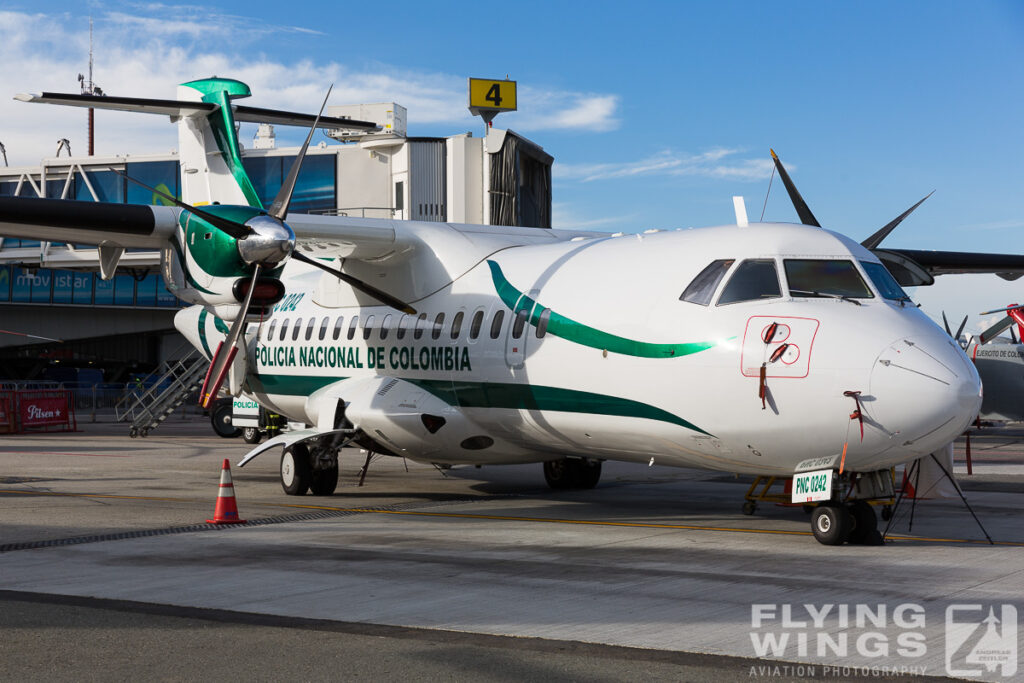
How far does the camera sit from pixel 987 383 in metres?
29.5

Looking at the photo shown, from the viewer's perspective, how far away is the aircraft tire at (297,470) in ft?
50.2

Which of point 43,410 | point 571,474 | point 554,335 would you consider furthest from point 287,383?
point 43,410

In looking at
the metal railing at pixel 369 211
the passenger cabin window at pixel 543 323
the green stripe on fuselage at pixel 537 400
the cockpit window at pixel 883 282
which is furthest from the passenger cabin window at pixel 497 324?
the metal railing at pixel 369 211

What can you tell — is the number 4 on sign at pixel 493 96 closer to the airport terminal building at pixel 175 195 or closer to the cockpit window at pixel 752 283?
the airport terminal building at pixel 175 195

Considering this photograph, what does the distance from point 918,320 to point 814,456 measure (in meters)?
1.61

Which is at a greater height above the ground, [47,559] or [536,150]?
[536,150]

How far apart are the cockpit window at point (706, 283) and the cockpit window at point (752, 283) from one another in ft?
0.43

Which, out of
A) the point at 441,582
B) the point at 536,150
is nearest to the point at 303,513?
the point at 441,582

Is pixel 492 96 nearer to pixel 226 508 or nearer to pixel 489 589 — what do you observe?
pixel 226 508

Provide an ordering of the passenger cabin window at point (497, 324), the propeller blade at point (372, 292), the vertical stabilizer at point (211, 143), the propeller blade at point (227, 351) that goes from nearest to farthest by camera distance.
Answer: the passenger cabin window at point (497, 324)
the propeller blade at point (227, 351)
the propeller blade at point (372, 292)
the vertical stabilizer at point (211, 143)

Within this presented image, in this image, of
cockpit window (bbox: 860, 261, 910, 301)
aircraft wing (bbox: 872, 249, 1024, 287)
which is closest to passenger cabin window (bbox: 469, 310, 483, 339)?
cockpit window (bbox: 860, 261, 910, 301)

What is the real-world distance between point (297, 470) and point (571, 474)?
164 inches

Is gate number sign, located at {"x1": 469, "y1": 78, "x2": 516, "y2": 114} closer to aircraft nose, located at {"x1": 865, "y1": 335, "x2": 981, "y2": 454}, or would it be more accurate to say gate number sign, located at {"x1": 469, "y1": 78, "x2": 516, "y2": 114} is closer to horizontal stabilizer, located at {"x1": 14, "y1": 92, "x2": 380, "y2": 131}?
horizontal stabilizer, located at {"x1": 14, "y1": 92, "x2": 380, "y2": 131}

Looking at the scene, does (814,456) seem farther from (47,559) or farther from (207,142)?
(207,142)
